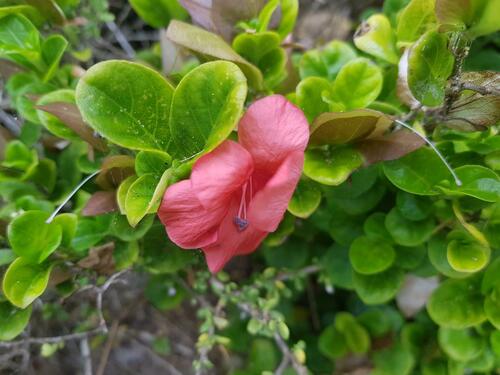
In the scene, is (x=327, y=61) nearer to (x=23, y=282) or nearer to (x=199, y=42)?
(x=199, y=42)

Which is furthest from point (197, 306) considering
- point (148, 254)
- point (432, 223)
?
point (432, 223)

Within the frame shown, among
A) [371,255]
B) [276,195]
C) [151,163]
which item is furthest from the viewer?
[371,255]

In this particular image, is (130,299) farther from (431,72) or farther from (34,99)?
(431,72)

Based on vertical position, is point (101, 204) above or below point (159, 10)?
below

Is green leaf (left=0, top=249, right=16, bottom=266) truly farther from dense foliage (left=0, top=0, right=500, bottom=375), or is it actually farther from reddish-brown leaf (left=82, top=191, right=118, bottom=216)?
reddish-brown leaf (left=82, top=191, right=118, bottom=216)

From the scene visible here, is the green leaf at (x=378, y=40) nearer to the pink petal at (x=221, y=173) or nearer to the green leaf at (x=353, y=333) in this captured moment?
the pink petal at (x=221, y=173)

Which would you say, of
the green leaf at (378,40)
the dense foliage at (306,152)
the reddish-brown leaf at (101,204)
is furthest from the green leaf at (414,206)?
the reddish-brown leaf at (101,204)

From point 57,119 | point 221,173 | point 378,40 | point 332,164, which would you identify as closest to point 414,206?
point 332,164
